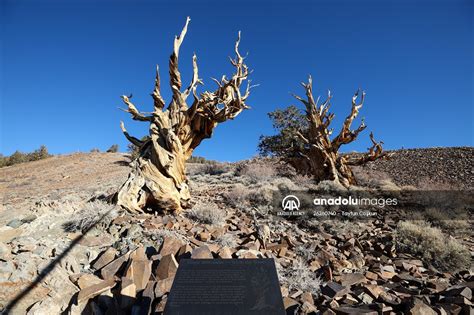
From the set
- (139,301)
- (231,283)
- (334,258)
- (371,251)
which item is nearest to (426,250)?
(371,251)

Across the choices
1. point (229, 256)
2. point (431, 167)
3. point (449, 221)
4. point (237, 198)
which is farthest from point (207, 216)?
point (431, 167)

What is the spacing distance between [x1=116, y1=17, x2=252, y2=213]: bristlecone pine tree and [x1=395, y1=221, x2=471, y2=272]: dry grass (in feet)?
18.1

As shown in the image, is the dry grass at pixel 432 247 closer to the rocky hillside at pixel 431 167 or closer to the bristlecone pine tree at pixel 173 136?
the bristlecone pine tree at pixel 173 136

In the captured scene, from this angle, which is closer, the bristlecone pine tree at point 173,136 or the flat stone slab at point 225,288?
the flat stone slab at point 225,288

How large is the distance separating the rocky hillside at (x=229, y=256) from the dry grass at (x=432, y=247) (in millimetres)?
20

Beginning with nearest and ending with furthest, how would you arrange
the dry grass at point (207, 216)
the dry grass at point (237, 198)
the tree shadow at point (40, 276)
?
the tree shadow at point (40, 276), the dry grass at point (207, 216), the dry grass at point (237, 198)

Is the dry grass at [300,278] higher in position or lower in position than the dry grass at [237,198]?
lower

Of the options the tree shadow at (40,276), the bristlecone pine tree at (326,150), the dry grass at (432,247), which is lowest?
the tree shadow at (40,276)

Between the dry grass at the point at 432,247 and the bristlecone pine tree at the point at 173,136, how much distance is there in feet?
18.1

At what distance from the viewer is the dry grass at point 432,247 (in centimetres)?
543

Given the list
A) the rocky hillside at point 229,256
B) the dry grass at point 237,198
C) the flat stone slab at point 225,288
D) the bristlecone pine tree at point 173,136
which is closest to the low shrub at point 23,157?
the rocky hillside at point 229,256

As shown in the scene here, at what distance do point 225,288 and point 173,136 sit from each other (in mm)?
5030

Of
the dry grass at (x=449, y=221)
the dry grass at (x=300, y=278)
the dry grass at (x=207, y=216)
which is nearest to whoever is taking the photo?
the dry grass at (x=300, y=278)

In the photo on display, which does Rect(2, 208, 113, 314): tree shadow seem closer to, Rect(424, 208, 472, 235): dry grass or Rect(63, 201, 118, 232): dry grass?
Rect(63, 201, 118, 232): dry grass
